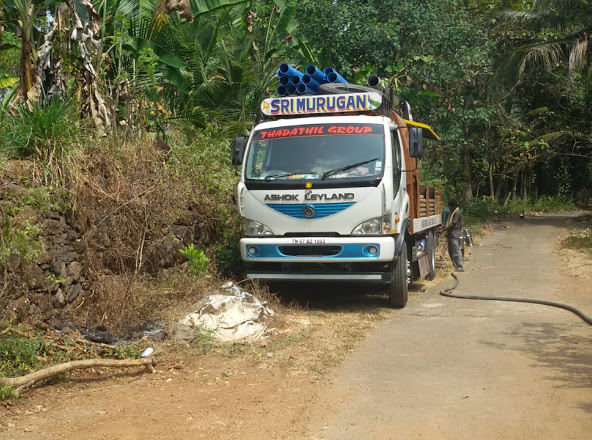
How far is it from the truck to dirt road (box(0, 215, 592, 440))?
0.77 metres

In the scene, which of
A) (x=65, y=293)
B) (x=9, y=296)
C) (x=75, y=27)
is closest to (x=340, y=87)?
(x=75, y=27)

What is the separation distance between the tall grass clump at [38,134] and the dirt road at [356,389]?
275cm

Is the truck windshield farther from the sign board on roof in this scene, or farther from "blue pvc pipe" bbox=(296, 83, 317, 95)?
"blue pvc pipe" bbox=(296, 83, 317, 95)

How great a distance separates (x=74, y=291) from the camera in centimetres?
757

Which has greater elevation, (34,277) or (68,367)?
(34,277)

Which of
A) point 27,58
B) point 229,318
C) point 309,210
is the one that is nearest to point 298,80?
point 309,210

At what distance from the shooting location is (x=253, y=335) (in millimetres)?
7422

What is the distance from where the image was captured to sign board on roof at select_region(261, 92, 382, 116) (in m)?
9.32

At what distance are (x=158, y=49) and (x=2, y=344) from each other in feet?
26.5

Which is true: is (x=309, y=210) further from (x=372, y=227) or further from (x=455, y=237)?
(x=455, y=237)

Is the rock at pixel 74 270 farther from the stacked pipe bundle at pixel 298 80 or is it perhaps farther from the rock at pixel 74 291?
the stacked pipe bundle at pixel 298 80

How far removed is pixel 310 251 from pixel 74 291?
2994 mm

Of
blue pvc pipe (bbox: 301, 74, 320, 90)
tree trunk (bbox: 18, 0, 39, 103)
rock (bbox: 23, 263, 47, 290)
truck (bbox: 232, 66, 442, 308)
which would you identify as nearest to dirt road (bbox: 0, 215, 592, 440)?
truck (bbox: 232, 66, 442, 308)

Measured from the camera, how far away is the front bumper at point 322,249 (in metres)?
8.60
